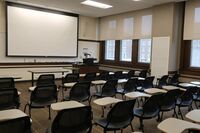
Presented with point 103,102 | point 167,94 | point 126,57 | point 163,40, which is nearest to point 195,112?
point 167,94

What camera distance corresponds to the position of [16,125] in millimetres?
1923

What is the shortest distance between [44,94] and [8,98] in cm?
69

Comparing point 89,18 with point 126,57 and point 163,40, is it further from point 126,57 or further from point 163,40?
point 163,40

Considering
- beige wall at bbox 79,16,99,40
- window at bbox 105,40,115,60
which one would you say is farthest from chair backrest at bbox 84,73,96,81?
beige wall at bbox 79,16,99,40

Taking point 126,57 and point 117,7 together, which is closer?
point 117,7

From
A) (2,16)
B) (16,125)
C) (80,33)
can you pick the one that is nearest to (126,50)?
(80,33)

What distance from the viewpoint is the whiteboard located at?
25.7 feet

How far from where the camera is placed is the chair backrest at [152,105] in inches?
131

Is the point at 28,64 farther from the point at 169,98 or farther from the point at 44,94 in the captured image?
the point at 169,98

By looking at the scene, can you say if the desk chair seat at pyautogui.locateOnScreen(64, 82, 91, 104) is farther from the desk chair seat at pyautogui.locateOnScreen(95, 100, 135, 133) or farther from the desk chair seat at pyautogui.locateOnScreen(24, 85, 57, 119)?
the desk chair seat at pyautogui.locateOnScreen(95, 100, 135, 133)

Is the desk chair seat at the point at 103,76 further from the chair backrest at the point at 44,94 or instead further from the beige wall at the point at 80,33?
the beige wall at the point at 80,33

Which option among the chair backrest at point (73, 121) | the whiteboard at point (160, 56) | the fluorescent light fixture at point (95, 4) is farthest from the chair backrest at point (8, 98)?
the whiteboard at point (160, 56)

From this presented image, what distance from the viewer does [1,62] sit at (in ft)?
27.5

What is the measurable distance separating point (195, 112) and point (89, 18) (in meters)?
9.38
